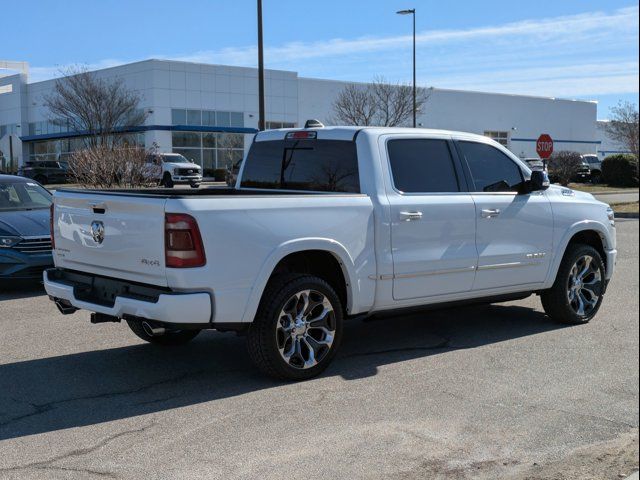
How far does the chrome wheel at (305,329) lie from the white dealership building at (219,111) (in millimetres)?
42692

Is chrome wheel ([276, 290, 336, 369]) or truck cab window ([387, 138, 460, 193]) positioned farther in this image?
truck cab window ([387, 138, 460, 193])

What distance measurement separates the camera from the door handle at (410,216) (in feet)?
20.8

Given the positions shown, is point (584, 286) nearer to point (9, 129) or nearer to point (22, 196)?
point (22, 196)

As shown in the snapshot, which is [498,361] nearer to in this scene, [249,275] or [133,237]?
[249,275]

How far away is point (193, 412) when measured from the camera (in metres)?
5.24

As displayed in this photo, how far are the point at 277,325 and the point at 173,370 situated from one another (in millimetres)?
1142

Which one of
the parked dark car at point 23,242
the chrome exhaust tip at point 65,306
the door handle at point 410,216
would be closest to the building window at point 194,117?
the parked dark car at point 23,242

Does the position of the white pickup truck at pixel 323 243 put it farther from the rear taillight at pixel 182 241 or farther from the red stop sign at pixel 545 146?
the red stop sign at pixel 545 146

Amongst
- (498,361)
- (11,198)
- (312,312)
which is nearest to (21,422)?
(312,312)

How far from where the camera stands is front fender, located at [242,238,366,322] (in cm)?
554

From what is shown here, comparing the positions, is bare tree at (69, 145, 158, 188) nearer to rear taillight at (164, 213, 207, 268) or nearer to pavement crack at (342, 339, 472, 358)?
pavement crack at (342, 339, 472, 358)

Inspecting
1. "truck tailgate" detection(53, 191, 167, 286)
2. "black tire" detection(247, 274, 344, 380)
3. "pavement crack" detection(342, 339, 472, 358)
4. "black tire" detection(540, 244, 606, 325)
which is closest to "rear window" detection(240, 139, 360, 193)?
"black tire" detection(247, 274, 344, 380)

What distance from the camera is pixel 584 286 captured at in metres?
7.98

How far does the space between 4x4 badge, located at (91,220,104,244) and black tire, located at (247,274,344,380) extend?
1.33m
